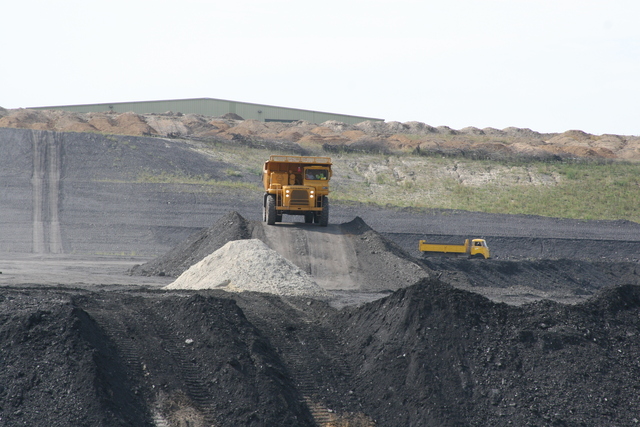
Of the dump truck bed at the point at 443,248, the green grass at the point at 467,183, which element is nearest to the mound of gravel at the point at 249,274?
the dump truck bed at the point at 443,248

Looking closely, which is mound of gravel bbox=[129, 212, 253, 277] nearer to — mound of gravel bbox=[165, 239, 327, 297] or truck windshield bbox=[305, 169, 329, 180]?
mound of gravel bbox=[165, 239, 327, 297]

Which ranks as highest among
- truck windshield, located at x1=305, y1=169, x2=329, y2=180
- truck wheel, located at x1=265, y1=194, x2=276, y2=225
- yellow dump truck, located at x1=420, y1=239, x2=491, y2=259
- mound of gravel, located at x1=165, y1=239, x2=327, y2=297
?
truck windshield, located at x1=305, y1=169, x2=329, y2=180

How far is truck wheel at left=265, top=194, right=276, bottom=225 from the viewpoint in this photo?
22672mm

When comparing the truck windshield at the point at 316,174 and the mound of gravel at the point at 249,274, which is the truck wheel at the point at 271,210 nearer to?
the truck windshield at the point at 316,174

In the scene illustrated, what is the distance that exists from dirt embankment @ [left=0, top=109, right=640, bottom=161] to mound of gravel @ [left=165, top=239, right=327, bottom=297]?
31265 mm

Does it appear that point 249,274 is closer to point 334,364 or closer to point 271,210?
point 271,210

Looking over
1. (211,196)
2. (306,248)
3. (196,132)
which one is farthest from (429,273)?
(196,132)

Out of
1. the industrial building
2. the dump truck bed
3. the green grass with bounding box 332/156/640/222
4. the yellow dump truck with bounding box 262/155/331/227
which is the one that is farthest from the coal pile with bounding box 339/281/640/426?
the industrial building

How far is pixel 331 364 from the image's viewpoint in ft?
31.7

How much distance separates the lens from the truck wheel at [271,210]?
74.4 ft

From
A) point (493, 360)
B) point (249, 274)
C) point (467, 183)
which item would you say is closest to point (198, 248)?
point (249, 274)

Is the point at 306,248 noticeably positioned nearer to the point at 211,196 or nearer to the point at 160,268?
the point at 160,268

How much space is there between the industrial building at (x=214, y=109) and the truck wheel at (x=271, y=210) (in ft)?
148

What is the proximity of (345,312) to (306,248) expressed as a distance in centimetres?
920
